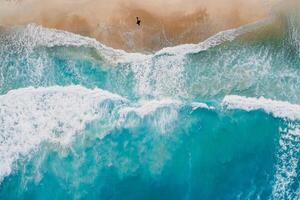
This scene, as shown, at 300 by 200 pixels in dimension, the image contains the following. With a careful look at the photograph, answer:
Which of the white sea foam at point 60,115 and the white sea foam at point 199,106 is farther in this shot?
the white sea foam at point 199,106

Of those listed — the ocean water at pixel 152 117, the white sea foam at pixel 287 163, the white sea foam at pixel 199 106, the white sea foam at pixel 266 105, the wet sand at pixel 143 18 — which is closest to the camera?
the white sea foam at pixel 287 163

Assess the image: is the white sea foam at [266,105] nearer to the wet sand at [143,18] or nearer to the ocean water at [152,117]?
the ocean water at [152,117]

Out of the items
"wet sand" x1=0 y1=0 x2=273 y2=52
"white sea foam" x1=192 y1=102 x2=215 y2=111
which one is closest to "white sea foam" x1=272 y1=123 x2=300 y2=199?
"white sea foam" x1=192 y1=102 x2=215 y2=111

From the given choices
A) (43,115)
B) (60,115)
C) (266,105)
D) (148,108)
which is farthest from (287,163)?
(43,115)

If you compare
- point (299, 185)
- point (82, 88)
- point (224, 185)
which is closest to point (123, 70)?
point (82, 88)

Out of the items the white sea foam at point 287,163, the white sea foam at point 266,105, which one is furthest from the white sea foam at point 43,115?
the white sea foam at point 287,163

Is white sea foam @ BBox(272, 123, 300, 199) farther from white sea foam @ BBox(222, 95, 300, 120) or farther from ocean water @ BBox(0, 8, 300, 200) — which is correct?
white sea foam @ BBox(222, 95, 300, 120)
